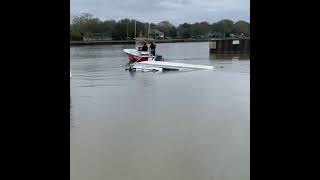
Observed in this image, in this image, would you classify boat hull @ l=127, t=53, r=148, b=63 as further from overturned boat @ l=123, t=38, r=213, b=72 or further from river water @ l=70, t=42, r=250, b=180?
river water @ l=70, t=42, r=250, b=180

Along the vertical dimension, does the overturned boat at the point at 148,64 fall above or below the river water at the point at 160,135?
above

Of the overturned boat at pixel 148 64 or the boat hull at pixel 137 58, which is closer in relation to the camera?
the overturned boat at pixel 148 64

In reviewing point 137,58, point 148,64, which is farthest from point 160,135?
point 137,58

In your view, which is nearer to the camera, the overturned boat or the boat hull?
the overturned boat

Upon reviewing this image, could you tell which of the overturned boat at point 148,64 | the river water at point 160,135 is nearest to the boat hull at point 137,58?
the overturned boat at point 148,64

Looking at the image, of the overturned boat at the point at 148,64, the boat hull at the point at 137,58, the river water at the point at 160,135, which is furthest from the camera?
the boat hull at the point at 137,58

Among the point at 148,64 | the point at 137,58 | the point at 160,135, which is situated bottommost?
the point at 160,135

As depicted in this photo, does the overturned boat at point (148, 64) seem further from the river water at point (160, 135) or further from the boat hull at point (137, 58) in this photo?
the river water at point (160, 135)

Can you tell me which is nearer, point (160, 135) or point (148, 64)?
point (160, 135)

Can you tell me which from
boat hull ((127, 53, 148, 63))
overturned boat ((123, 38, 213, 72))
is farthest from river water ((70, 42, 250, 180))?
boat hull ((127, 53, 148, 63))

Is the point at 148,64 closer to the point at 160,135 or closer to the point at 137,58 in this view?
the point at 137,58

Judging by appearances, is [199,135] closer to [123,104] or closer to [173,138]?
[173,138]
